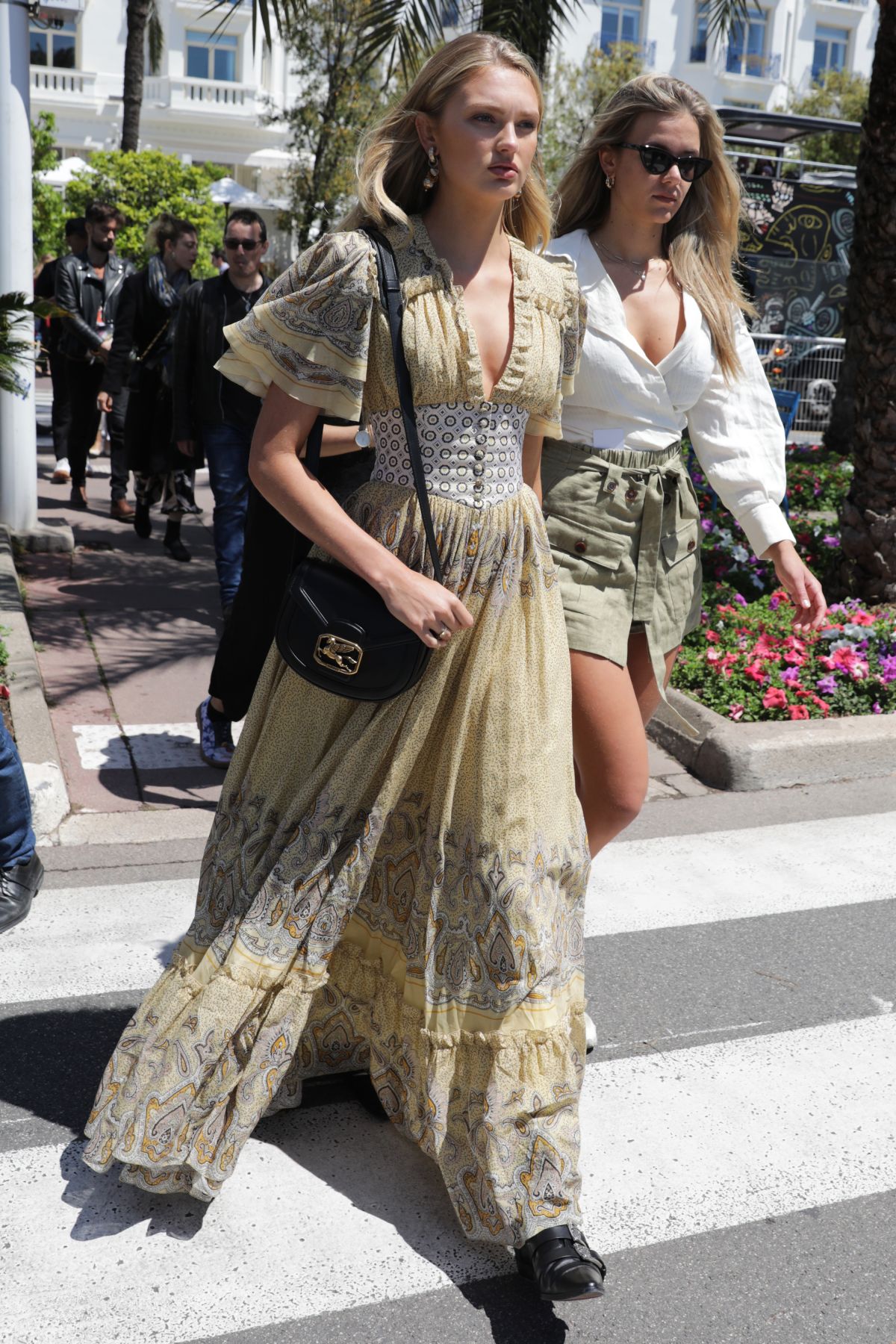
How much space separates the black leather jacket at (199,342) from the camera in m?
6.61

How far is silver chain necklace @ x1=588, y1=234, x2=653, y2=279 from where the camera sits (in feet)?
9.98

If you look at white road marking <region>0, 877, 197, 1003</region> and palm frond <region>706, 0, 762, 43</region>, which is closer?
white road marking <region>0, 877, 197, 1003</region>

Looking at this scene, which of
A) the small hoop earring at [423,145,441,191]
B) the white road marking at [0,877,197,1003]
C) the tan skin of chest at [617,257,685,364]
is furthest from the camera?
the white road marking at [0,877,197,1003]

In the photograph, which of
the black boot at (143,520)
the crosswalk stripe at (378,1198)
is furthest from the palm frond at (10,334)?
the black boot at (143,520)

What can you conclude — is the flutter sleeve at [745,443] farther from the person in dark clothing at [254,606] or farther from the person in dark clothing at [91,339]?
the person in dark clothing at [91,339]

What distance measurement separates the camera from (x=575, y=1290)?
226 cm

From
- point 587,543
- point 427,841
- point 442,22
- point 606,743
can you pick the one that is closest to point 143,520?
point 442,22

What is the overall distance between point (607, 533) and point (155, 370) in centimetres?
618

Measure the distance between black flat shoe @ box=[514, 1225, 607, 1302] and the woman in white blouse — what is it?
0.93m

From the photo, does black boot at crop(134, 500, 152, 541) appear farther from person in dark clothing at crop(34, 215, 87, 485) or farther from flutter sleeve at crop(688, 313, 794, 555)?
flutter sleeve at crop(688, 313, 794, 555)

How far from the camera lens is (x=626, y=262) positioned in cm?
305

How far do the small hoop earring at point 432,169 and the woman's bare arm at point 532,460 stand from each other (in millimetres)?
510

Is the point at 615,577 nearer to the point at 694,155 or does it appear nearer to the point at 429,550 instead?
the point at 429,550

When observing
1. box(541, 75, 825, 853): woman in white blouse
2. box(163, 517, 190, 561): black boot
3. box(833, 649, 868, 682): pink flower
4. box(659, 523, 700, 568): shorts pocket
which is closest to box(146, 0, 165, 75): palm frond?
box(163, 517, 190, 561): black boot
